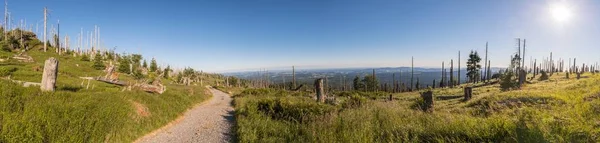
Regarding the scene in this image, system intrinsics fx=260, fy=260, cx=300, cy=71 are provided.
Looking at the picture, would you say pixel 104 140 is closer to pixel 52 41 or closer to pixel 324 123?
pixel 324 123

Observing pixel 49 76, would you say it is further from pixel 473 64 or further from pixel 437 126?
pixel 473 64

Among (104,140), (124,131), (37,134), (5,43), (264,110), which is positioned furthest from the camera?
(5,43)

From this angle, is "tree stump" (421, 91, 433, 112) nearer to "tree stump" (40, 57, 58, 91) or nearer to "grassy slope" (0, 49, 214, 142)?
"grassy slope" (0, 49, 214, 142)

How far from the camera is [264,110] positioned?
1173 cm

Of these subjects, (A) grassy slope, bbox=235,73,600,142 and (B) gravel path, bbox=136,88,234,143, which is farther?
(B) gravel path, bbox=136,88,234,143

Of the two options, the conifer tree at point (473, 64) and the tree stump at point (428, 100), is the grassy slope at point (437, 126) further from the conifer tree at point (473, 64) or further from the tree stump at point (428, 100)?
the conifer tree at point (473, 64)

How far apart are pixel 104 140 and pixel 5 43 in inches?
1911

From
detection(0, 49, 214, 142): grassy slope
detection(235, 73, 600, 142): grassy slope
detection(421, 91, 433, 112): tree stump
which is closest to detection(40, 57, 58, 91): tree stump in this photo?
detection(0, 49, 214, 142): grassy slope

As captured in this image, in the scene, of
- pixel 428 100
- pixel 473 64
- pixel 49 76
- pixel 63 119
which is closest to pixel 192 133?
pixel 63 119

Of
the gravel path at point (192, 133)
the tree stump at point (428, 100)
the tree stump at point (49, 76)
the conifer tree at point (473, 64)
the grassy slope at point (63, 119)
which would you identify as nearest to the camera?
the grassy slope at point (63, 119)

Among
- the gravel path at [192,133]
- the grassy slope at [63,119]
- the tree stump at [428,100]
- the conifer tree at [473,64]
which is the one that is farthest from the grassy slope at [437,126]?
the conifer tree at [473,64]

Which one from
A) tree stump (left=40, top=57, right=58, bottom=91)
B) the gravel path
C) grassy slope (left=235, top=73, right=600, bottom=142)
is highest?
tree stump (left=40, top=57, right=58, bottom=91)

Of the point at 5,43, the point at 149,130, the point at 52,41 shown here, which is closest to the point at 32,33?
the point at 52,41

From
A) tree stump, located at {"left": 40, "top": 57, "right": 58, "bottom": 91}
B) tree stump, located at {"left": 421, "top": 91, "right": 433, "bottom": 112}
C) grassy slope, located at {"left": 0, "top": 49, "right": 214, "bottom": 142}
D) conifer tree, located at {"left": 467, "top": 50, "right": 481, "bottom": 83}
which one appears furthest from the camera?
conifer tree, located at {"left": 467, "top": 50, "right": 481, "bottom": 83}
